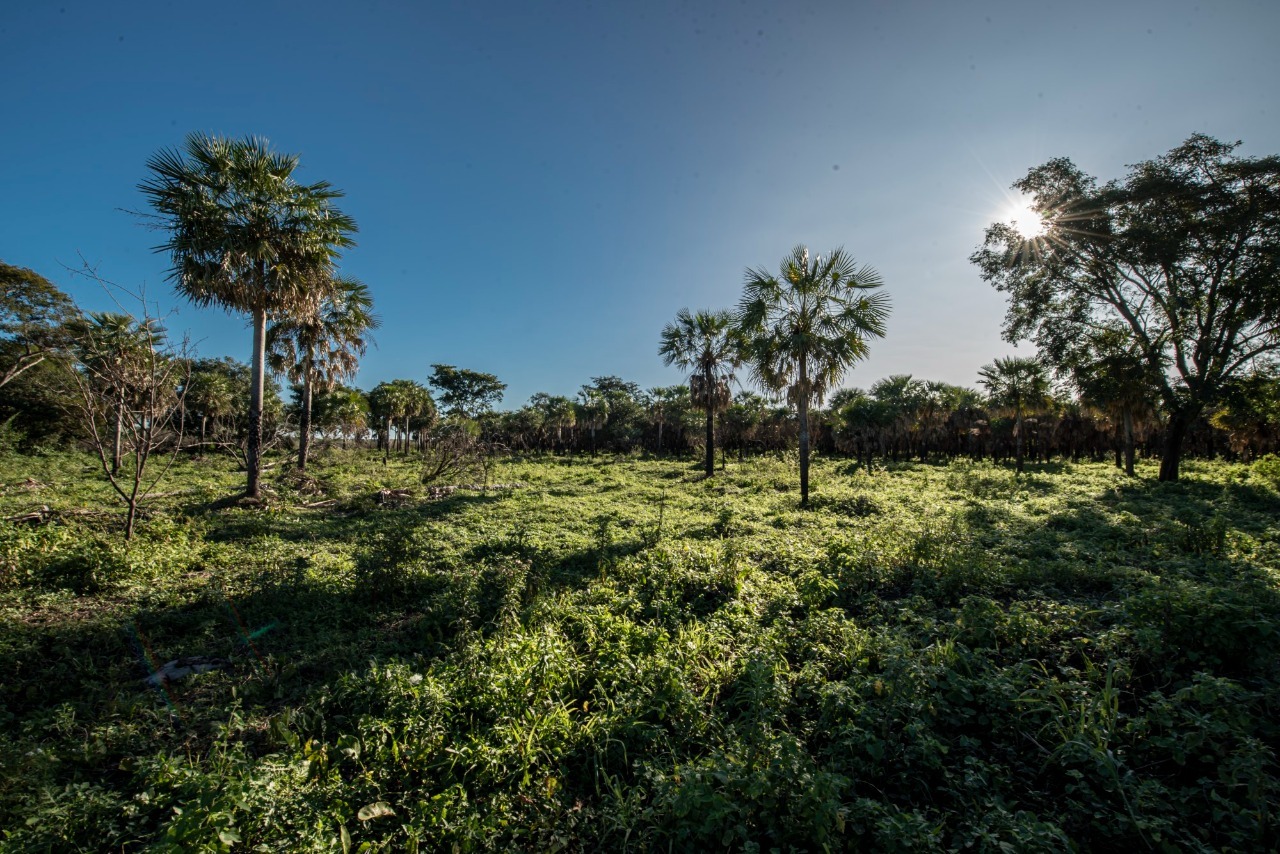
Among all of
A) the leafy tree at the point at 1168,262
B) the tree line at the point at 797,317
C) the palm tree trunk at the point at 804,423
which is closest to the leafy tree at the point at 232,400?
the tree line at the point at 797,317

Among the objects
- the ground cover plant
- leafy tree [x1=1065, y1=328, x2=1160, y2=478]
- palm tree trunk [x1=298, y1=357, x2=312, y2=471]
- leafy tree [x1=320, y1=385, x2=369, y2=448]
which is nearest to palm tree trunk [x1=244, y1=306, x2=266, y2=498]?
the ground cover plant

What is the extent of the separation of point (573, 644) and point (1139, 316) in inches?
1071

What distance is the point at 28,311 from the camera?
25.1 meters

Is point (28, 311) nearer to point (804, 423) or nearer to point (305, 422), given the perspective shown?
point (305, 422)

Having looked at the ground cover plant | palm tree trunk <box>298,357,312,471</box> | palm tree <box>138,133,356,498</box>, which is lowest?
the ground cover plant

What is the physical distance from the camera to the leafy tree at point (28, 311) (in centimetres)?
2428

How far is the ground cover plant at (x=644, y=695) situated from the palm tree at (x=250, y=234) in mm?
7216

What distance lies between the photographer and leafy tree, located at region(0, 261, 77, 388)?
24281mm

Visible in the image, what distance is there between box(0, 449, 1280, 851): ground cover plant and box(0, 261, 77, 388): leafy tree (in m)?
25.2

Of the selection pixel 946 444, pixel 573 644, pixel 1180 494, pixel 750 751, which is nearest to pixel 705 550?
pixel 573 644

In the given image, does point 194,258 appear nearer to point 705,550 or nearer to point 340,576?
point 340,576

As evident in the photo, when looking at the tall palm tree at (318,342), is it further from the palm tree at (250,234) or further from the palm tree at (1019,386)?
the palm tree at (1019,386)

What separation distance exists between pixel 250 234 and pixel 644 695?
56.9 ft

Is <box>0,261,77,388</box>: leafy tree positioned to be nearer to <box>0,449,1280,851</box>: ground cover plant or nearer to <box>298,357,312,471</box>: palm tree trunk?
A: <box>298,357,312,471</box>: palm tree trunk
